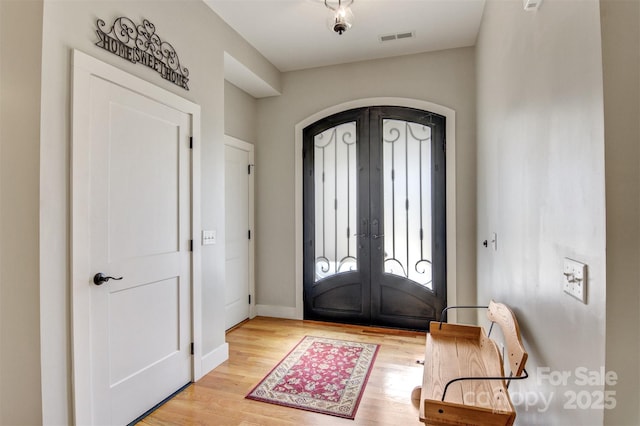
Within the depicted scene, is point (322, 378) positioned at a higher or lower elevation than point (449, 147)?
lower

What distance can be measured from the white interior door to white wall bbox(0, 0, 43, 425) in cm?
211

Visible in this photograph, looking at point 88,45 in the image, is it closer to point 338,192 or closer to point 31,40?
point 31,40

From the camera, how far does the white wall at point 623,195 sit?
2.63 feet

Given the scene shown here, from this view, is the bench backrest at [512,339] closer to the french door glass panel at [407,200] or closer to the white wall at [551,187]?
the white wall at [551,187]

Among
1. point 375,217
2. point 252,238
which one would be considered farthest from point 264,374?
point 375,217

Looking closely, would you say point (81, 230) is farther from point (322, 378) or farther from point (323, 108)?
point (323, 108)

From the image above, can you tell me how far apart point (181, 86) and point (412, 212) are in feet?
8.42

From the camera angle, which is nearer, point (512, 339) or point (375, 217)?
point (512, 339)

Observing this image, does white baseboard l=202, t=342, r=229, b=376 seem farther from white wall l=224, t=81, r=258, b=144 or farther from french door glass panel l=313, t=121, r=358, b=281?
white wall l=224, t=81, r=258, b=144

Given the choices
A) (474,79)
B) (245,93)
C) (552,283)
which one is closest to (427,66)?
(474,79)

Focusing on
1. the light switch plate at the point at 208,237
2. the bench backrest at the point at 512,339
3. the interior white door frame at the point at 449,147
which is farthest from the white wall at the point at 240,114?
the bench backrest at the point at 512,339

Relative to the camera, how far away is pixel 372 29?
10.3 feet

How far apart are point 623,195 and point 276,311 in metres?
3.79

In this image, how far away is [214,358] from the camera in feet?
9.14
